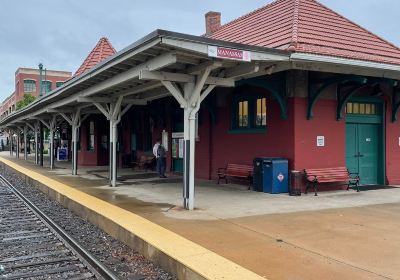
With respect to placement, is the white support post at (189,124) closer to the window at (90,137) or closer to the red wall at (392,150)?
the red wall at (392,150)

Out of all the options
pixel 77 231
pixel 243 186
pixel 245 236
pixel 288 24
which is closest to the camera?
pixel 245 236

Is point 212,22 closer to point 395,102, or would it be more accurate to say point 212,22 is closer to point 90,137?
point 395,102

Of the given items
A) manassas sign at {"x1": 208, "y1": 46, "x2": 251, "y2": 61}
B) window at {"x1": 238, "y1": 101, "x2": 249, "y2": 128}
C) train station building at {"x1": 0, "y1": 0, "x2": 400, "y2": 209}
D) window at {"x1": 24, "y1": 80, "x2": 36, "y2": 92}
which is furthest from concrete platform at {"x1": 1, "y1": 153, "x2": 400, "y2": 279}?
window at {"x1": 24, "y1": 80, "x2": 36, "y2": 92}

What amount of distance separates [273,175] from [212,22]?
403 inches

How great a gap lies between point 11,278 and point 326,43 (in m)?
Answer: 8.85

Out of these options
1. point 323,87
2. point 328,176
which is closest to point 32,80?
point 323,87

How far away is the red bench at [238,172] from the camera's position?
12.2 m

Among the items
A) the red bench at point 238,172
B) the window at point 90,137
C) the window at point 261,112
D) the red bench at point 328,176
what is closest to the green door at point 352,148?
the red bench at point 328,176

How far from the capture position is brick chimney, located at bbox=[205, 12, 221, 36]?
19.0 m

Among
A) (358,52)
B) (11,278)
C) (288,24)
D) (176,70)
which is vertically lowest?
(11,278)

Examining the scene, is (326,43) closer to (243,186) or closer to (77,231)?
(243,186)

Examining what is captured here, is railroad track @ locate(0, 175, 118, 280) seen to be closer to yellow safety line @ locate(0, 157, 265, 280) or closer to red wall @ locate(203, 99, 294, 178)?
yellow safety line @ locate(0, 157, 265, 280)

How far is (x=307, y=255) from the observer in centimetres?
543

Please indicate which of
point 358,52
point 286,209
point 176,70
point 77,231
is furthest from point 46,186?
point 358,52
